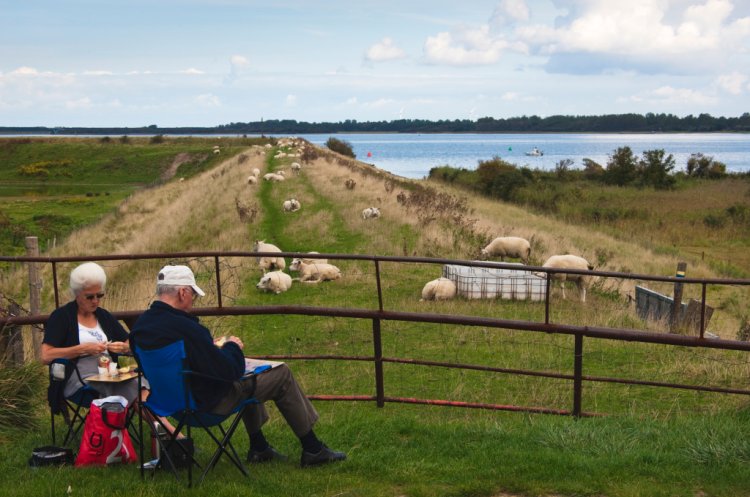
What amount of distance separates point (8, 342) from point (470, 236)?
55.3 ft

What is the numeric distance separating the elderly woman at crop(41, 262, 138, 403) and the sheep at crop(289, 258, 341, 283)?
40.4 ft

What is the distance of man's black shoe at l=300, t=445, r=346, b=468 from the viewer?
6.38m

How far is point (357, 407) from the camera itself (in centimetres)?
921

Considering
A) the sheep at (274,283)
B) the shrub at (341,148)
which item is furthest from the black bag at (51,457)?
the shrub at (341,148)

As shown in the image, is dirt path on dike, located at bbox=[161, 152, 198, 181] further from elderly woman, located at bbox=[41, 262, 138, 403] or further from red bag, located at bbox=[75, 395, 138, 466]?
red bag, located at bbox=[75, 395, 138, 466]

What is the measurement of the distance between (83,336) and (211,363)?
1.58 metres

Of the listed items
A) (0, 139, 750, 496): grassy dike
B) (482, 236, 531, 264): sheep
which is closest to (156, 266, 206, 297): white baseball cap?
(0, 139, 750, 496): grassy dike

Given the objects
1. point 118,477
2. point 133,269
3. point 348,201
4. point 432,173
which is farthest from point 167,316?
point 432,173

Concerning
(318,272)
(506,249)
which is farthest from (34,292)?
(506,249)

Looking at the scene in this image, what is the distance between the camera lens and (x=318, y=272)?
19281 mm

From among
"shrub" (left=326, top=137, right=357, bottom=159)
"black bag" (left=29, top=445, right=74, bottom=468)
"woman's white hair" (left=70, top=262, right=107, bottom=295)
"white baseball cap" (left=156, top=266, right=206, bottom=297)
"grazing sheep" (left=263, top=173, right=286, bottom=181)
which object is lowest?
"shrub" (left=326, top=137, right=357, bottom=159)

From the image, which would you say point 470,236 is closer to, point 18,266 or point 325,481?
point 18,266

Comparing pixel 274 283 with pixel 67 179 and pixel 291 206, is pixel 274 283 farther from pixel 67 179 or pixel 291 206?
pixel 67 179

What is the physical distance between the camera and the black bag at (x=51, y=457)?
20.9ft
